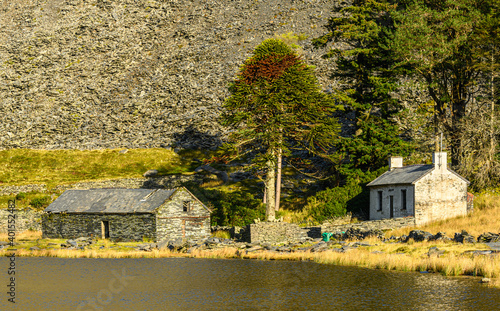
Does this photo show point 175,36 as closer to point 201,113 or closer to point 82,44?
point 82,44

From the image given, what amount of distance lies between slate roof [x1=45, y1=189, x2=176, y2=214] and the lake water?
41.6ft

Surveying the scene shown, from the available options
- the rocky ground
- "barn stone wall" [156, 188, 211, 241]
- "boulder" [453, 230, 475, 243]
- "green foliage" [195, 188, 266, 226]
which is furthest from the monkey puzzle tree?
"boulder" [453, 230, 475, 243]

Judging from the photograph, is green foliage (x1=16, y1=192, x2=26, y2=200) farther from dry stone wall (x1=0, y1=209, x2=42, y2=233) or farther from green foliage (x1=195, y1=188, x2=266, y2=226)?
green foliage (x1=195, y1=188, x2=266, y2=226)

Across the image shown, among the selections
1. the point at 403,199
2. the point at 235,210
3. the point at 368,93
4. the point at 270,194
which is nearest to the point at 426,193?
the point at 403,199

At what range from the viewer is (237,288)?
25.6 m

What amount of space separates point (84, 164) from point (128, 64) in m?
43.0

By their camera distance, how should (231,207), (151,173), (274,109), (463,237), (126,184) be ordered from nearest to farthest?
(463,237) → (274,109) → (231,207) → (126,184) → (151,173)

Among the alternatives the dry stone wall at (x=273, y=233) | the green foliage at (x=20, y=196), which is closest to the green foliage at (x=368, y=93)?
the dry stone wall at (x=273, y=233)

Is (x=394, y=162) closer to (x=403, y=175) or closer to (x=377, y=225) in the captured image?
(x=403, y=175)

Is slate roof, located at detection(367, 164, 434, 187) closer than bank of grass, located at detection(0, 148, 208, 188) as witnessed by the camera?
Yes

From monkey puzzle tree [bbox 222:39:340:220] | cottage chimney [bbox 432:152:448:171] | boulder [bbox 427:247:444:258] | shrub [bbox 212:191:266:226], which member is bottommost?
boulder [bbox 427:247:444:258]

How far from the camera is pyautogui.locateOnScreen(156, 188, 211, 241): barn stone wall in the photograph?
45.7m

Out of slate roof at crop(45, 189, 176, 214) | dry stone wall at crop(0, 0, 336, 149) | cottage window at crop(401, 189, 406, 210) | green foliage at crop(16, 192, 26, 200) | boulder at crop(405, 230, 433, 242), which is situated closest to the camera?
boulder at crop(405, 230, 433, 242)

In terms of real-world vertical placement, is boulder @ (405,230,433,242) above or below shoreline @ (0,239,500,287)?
above
